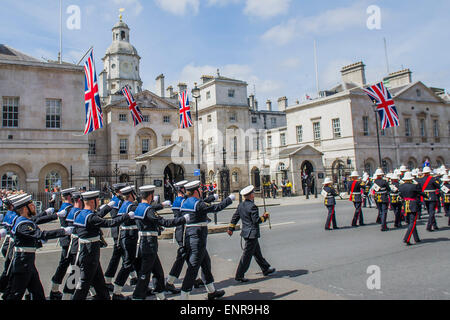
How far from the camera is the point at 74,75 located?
24453 mm

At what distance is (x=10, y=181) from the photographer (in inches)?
887

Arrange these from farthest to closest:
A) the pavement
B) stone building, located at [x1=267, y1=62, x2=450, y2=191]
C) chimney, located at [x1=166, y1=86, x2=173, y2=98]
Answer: chimney, located at [x1=166, y1=86, x2=173, y2=98] → stone building, located at [x1=267, y1=62, x2=450, y2=191] → the pavement

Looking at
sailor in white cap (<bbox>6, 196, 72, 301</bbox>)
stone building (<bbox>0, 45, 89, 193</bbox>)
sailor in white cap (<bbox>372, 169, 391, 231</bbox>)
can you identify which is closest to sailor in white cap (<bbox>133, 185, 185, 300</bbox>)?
sailor in white cap (<bbox>6, 196, 72, 301</bbox>)

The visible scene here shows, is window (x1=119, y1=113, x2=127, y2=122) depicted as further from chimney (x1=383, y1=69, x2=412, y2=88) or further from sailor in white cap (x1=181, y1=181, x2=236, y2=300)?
sailor in white cap (x1=181, y1=181, x2=236, y2=300)

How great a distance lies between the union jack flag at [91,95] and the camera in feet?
58.1

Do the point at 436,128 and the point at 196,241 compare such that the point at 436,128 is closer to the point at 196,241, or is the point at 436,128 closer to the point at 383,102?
the point at 383,102

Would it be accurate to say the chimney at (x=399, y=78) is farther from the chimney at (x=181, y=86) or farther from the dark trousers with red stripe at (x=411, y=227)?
the dark trousers with red stripe at (x=411, y=227)

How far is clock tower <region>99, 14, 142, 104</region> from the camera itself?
56094 millimetres

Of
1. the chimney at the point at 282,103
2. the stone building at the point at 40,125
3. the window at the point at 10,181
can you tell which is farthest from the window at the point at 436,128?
the window at the point at 10,181

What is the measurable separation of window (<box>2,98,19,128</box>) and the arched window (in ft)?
12.6

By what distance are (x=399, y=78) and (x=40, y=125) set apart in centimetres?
4140

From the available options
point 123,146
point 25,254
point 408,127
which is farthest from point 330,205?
point 123,146

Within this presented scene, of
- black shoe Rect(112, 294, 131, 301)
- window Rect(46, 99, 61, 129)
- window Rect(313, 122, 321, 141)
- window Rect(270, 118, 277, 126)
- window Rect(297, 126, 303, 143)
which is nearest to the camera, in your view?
black shoe Rect(112, 294, 131, 301)
